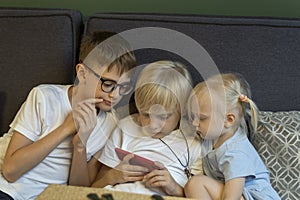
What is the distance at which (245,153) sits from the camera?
1.55 metres

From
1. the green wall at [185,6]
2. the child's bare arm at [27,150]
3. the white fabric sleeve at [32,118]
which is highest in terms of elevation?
the green wall at [185,6]

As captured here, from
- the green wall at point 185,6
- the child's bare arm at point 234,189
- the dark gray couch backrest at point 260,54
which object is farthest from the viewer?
the green wall at point 185,6

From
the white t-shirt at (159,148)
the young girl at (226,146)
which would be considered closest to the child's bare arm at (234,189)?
the young girl at (226,146)

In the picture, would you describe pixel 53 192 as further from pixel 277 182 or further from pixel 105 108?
pixel 277 182

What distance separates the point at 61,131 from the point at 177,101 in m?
0.39

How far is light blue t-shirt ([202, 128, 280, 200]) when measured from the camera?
1521 millimetres

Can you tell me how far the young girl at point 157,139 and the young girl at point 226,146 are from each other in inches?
1.9

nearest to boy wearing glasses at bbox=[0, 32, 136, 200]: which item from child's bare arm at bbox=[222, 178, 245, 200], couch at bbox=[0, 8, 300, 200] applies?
couch at bbox=[0, 8, 300, 200]

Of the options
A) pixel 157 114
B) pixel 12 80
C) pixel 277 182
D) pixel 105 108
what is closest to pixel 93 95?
pixel 105 108

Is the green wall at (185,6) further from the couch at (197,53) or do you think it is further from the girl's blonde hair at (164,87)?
the girl's blonde hair at (164,87)

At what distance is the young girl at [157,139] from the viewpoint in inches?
61.5

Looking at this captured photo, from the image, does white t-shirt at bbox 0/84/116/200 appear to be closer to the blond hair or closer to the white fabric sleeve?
the white fabric sleeve

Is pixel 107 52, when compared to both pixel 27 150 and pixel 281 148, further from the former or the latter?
pixel 281 148

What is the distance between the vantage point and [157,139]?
1.63m
